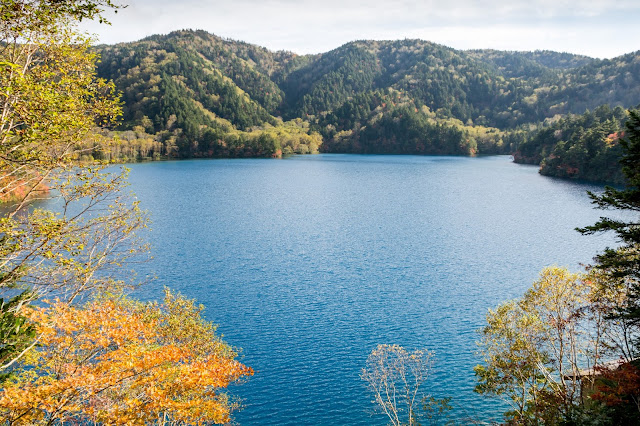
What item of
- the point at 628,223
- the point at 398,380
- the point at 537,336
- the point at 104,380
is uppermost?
the point at 628,223

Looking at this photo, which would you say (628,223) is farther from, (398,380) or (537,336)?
(398,380)

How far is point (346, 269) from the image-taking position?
1965 inches

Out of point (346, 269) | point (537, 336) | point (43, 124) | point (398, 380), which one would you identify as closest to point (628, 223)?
point (537, 336)

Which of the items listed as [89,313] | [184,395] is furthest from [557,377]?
[89,313]

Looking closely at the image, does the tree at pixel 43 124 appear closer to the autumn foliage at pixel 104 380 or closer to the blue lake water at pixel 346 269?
the autumn foliage at pixel 104 380

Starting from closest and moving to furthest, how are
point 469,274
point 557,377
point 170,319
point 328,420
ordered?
1. point 170,319
2. point 328,420
3. point 557,377
4. point 469,274

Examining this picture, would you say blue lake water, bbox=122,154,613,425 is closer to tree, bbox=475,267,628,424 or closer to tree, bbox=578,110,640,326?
tree, bbox=475,267,628,424

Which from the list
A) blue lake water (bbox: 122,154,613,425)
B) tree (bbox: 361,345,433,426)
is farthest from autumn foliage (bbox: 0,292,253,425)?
tree (bbox: 361,345,433,426)

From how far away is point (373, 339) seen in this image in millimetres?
34219

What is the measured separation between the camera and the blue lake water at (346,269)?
28797 mm

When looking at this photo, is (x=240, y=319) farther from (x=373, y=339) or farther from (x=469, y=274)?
(x=469, y=274)


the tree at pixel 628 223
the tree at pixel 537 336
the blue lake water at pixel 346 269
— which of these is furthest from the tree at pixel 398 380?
the tree at pixel 628 223

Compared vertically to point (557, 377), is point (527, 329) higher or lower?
higher

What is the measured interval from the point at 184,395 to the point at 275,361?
13.8 m
